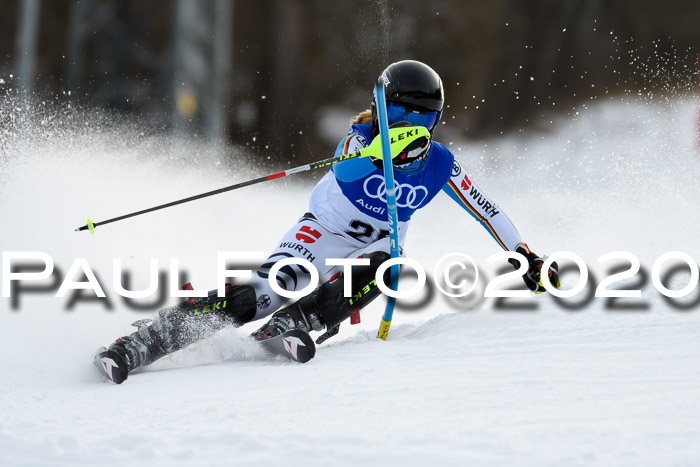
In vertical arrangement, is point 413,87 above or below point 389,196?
above

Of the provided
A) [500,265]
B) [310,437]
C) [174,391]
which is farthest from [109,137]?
[310,437]

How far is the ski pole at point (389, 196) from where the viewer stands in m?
2.71

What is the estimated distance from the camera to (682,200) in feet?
19.2

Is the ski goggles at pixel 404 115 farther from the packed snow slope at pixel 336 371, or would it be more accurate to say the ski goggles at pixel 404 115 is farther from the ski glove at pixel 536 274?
the packed snow slope at pixel 336 371

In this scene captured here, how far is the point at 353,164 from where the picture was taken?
2.92 m

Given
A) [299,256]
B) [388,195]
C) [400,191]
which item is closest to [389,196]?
[388,195]

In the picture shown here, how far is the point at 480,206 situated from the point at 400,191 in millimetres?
369

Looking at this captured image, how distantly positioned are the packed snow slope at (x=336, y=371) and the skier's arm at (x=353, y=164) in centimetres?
62

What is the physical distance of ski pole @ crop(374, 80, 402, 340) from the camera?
2.71 m

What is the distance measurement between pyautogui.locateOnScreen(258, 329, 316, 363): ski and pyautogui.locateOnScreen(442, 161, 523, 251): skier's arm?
927 millimetres

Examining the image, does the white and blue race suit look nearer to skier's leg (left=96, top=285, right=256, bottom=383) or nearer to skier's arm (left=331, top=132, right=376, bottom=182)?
skier's arm (left=331, top=132, right=376, bottom=182)

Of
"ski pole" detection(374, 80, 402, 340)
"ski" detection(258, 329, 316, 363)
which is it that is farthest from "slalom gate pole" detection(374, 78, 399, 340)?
"ski" detection(258, 329, 316, 363)

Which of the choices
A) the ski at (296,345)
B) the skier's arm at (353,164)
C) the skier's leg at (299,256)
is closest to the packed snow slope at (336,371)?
the ski at (296,345)

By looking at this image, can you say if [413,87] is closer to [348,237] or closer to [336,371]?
[348,237]
